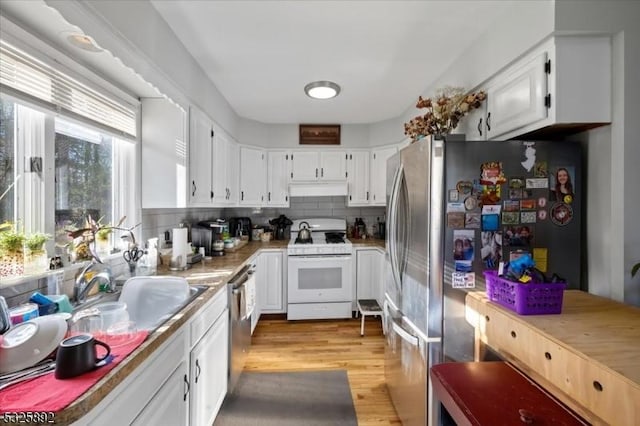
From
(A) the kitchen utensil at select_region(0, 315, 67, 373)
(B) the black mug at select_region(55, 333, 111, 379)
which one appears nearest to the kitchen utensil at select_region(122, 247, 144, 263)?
(A) the kitchen utensil at select_region(0, 315, 67, 373)

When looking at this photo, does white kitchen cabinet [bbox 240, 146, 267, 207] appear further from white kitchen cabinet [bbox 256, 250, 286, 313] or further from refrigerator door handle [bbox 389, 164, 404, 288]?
refrigerator door handle [bbox 389, 164, 404, 288]

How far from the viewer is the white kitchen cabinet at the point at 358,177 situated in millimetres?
3818

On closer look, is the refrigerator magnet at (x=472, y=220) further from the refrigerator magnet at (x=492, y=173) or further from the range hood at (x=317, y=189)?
the range hood at (x=317, y=189)

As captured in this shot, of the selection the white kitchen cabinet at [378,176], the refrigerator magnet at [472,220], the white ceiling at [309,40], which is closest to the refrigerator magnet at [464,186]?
the refrigerator magnet at [472,220]

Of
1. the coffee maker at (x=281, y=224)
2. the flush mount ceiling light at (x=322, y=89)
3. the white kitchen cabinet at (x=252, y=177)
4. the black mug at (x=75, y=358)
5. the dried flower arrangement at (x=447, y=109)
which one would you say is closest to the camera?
the black mug at (x=75, y=358)

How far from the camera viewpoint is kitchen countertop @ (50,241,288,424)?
716 mm

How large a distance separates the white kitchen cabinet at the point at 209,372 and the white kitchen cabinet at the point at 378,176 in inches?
93.9

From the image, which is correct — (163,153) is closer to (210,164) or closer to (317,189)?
(210,164)

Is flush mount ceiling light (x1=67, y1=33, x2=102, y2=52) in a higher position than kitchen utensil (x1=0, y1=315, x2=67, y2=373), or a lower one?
higher

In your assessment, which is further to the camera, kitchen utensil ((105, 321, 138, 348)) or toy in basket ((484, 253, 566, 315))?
toy in basket ((484, 253, 566, 315))

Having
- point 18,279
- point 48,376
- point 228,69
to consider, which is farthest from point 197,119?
point 48,376

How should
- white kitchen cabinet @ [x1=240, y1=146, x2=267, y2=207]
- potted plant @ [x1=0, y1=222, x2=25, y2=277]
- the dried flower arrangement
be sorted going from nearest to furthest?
potted plant @ [x1=0, y1=222, x2=25, y2=277]
the dried flower arrangement
white kitchen cabinet @ [x1=240, y1=146, x2=267, y2=207]

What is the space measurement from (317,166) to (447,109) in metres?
2.12

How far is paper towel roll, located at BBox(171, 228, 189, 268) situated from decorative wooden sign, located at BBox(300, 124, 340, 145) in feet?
7.06
